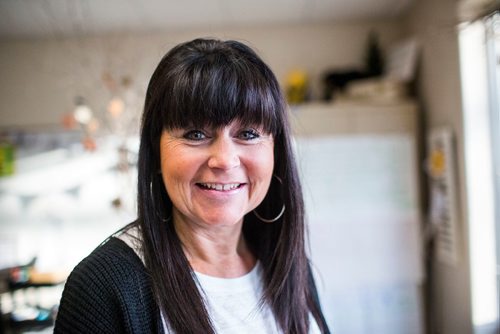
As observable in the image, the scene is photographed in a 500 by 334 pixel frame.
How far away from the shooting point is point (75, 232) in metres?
2.62

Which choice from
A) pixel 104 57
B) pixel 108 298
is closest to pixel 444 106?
pixel 108 298

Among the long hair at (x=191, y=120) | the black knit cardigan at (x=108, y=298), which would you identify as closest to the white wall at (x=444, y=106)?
the long hair at (x=191, y=120)

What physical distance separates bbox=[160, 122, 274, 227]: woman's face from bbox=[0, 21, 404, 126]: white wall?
2.14 metres

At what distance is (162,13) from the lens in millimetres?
2375

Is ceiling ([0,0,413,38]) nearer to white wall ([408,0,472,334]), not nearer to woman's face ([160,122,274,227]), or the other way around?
white wall ([408,0,472,334])

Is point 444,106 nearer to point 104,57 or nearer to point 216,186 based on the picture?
point 216,186

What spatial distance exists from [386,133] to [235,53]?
1.84 metres

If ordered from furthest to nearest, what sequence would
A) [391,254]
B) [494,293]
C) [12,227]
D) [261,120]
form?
[12,227], [391,254], [494,293], [261,120]

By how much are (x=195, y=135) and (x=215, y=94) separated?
0.08m

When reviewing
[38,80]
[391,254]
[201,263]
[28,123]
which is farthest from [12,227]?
[391,254]

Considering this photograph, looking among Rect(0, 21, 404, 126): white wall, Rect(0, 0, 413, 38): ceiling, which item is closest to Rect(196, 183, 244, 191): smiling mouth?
Rect(0, 0, 413, 38): ceiling

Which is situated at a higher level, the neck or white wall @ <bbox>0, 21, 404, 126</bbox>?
white wall @ <bbox>0, 21, 404, 126</bbox>

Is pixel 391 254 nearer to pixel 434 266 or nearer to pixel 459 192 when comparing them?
pixel 434 266

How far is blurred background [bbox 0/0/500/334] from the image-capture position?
1840 millimetres
